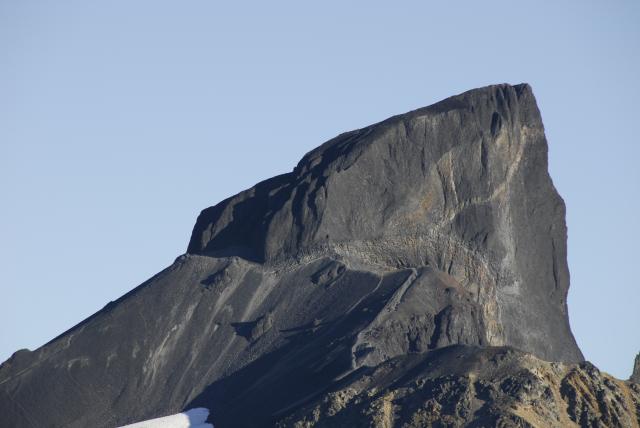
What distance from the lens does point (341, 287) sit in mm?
143375

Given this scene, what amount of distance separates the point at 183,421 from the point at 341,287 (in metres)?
14.4

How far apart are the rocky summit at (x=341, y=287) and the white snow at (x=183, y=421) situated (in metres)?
0.86

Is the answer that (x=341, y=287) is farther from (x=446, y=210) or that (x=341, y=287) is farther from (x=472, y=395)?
(x=472, y=395)

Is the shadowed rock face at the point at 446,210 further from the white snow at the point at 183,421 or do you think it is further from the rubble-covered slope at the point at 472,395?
the rubble-covered slope at the point at 472,395

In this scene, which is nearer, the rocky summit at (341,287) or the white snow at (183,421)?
the white snow at (183,421)

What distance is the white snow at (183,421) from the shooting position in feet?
444

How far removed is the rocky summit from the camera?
13762 centimetres

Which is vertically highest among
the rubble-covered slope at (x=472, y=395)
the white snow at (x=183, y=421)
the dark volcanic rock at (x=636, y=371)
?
the white snow at (x=183, y=421)

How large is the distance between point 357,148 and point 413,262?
9.01m

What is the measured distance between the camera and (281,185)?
508 ft

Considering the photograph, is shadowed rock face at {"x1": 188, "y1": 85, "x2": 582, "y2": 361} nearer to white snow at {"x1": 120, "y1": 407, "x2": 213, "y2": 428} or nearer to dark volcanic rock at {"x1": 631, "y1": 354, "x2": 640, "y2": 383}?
dark volcanic rock at {"x1": 631, "y1": 354, "x2": 640, "y2": 383}

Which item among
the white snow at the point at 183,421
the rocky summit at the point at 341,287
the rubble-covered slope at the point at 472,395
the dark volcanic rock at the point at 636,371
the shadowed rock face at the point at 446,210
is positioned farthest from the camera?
the shadowed rock face at the point at 446,210

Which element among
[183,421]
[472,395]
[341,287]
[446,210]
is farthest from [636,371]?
[183,421]

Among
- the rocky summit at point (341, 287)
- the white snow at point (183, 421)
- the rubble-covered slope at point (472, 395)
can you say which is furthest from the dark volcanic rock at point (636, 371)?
the white snow at point (183, 421)
